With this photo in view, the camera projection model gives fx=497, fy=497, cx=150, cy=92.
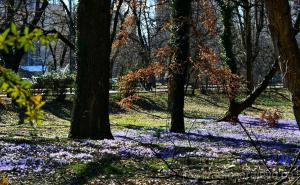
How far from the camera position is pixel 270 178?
618 centimetres

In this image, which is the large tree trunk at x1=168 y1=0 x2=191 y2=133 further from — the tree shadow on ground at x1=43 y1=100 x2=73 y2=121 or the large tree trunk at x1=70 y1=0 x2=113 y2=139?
the tree shadow on ground at x1=43 y1=100 x2=73 y2=121

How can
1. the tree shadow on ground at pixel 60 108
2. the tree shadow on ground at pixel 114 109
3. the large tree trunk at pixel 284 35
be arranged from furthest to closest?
the tree shadow on ground at pixel 114 109, the tree shadow on ground at pixel 60 108, the large tree trunk at pixel 284 35

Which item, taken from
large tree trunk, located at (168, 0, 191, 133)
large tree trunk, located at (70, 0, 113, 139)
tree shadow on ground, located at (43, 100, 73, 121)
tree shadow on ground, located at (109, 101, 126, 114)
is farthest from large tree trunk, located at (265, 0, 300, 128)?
tree shadow on ground, located at (109, 101, 126, 114)

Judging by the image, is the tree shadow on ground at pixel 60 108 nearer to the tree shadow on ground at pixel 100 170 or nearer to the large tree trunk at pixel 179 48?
the large tree trunk at pixel 179 48

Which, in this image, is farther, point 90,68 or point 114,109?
point 114,109

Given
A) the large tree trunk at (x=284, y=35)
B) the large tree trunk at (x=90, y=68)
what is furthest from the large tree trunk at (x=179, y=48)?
the large tree trunk at (x=284, y=35)

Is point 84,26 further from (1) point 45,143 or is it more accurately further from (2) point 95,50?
(1) point 45,143

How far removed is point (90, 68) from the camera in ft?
40.0

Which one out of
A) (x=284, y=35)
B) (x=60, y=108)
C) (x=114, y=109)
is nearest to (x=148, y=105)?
(x=114, y=109)

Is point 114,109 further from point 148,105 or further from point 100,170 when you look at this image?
point 100,170

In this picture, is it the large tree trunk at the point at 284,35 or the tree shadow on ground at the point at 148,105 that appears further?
the tree shadow on ground at the point at 148,105

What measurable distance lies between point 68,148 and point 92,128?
2.65 meters

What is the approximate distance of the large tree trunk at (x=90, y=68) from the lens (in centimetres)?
1216

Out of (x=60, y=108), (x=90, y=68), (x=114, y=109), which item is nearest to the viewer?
(x=90, y=68)
